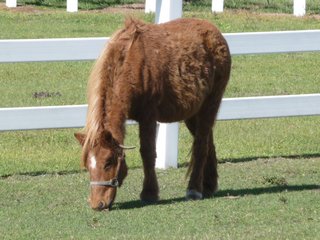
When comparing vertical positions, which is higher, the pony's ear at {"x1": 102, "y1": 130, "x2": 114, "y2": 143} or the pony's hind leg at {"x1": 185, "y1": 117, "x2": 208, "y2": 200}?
the pony's ear at {"x1": 102, "y1": 130, "x2": 114, "y2": 143}

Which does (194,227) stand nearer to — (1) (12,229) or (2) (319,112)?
(1) (12,229)

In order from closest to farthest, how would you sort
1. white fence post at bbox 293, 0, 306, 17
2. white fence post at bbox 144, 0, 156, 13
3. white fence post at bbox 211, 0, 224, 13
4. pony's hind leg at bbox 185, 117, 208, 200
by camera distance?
pony's hind leg at bbox 185, 117, 208, 200 → white fence post at bbox 144, 0, 156, 13 → white fence post at bbox 293, 0, 306, 17 → white fence post at bbox 211, 0, 224, 13

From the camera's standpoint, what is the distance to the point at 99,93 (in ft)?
29.7

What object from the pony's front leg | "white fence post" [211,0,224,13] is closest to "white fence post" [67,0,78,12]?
"white fence post" [211,0,224,13]

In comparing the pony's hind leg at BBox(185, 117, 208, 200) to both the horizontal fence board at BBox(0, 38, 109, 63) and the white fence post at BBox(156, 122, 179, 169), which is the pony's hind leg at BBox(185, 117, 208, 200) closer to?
the white fence post at BBox(156, 122, 179, 169)

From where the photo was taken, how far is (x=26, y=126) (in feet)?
36.5

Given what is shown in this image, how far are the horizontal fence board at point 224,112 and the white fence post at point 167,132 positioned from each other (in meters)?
0.50

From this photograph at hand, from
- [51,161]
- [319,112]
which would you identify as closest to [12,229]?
[51,161]

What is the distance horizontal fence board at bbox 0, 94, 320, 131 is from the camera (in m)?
11.1

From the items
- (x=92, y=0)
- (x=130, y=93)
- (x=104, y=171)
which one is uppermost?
(x=130, y=93)

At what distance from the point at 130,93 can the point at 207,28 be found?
1322 millimetres

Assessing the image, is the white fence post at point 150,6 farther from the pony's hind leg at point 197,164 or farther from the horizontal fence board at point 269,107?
the pony's hind leg at point 197,164

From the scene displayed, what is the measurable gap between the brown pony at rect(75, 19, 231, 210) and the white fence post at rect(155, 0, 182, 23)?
1337mm

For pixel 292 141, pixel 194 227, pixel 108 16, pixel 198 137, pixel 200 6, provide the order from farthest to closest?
pixel 200 6, pixel 108 16, pixel 292 141, pixel 198 137, pixel 194 227
